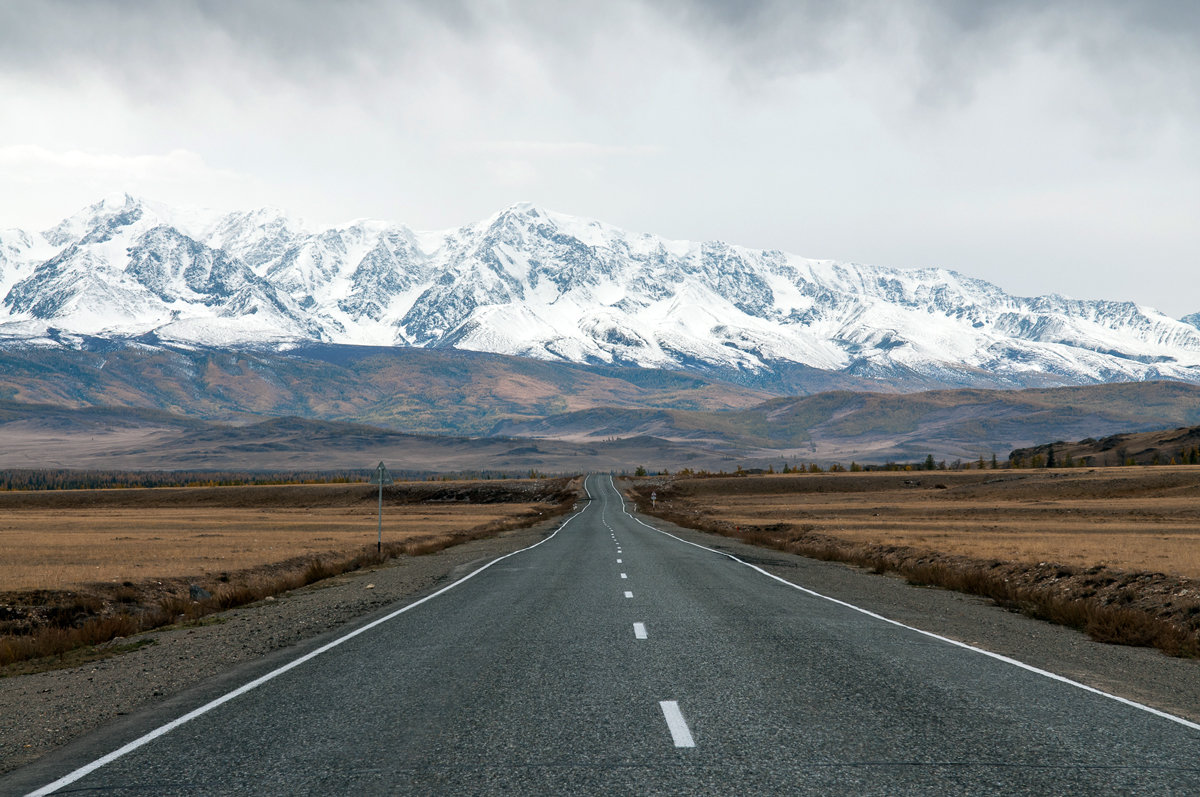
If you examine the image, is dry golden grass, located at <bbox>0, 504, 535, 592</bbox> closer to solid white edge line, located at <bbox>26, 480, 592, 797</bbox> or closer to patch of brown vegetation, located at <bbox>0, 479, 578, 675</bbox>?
patch of brown vegetation, located at <bbox>0, 479, 578, 675</bbox>

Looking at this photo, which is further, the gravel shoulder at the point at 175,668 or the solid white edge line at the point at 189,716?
the gravel shoulder at the point at 175,668

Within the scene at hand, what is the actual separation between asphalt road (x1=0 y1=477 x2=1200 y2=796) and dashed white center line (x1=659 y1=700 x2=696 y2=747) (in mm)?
24

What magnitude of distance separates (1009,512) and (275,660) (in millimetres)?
73666

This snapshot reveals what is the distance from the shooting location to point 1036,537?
152ft

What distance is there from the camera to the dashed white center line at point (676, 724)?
8.54m

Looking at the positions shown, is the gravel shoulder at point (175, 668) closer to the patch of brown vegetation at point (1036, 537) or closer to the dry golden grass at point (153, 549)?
the dry golden grass at point (153, 549)

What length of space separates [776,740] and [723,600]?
1114 centimetres

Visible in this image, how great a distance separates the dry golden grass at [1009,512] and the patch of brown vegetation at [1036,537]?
13cm

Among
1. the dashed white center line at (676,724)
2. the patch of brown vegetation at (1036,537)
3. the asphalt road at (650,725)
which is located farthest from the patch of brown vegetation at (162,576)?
the patch of brown vegetation at (1036,537)

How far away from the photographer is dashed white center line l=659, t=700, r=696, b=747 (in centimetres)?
854

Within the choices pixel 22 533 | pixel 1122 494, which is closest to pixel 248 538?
pixel 22 533

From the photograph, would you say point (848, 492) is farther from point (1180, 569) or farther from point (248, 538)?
point (1180, 569)

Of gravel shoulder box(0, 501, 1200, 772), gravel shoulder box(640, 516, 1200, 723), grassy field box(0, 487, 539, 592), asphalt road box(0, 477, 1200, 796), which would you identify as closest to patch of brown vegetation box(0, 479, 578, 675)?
grassy field box(0, 487, 539, 592)

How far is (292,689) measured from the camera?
11.0 m
